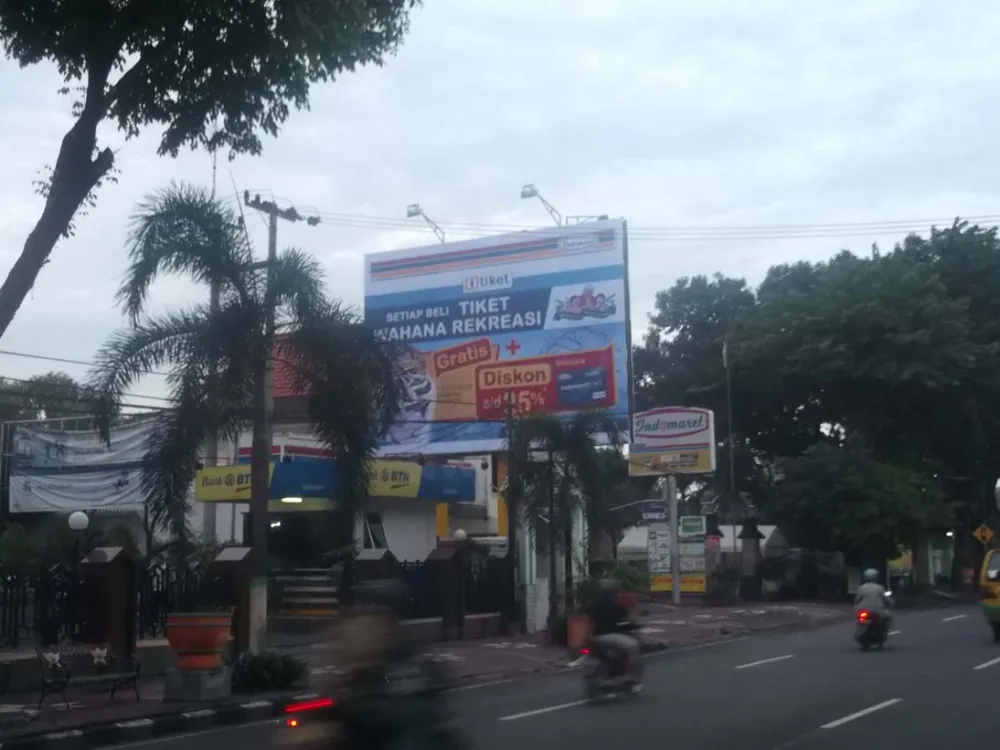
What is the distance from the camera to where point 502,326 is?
3516cm

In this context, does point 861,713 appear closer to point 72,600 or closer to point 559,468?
point 72,600

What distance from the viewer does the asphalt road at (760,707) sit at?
39.7 ft

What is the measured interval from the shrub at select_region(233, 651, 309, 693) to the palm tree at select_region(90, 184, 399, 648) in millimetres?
1051

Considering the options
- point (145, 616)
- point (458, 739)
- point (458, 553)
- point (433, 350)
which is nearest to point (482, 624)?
point (458, 553)

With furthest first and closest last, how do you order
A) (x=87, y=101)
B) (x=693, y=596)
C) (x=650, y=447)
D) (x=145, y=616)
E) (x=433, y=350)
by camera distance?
1. (x=693, y=596)
2. (x=650, y=447)
3. (x=433, y=350)
4. (x=145, y=616)
5. (x=87, y=101)

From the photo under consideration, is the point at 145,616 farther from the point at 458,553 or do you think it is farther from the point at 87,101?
the point at 87,101

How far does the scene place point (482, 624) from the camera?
27.7 metres

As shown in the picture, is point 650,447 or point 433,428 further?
point 650,447

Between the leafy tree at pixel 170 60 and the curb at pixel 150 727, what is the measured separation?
474cm

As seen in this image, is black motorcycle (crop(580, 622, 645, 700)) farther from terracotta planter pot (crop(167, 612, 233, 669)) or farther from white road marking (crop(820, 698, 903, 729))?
terracotta planter pot (crop(167, 612, 233, 669))

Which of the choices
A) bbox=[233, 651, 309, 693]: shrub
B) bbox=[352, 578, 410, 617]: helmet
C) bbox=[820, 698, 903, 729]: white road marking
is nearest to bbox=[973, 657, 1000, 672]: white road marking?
bbox=[820, 698, 903, 729]: white road marking

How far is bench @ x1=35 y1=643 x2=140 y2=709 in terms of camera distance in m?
15.6

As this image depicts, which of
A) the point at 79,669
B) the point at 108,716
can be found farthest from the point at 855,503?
the point at 108,716

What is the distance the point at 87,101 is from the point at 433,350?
21489 millimetres
